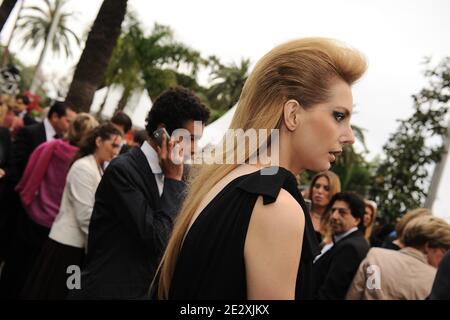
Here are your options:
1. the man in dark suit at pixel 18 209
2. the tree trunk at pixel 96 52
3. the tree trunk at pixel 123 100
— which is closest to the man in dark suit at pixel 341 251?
the man in dark suit at pixel 18 209

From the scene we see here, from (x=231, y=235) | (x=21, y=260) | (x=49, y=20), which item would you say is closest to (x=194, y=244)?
(x=231, y=235)

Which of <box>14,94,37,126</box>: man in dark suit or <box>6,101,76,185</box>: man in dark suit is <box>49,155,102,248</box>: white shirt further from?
<box>14,94,37,126</box>: man in dark suit

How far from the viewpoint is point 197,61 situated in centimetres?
3862

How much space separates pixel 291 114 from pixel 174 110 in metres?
1.61

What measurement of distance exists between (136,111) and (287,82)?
61.6 feet

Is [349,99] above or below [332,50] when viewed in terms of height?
below

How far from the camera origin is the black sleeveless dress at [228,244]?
4.64 ft

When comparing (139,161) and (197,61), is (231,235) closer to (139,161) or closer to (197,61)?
(139,161)

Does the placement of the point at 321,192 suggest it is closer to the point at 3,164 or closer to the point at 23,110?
the point at 3,164

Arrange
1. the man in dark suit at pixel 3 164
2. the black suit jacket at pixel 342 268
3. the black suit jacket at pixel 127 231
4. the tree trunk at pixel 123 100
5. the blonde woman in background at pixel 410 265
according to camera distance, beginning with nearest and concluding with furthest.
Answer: the black suit jacket at pixel 127 231 → the blonde woman in background at pixel 410 265 → the black suit jacket at pixel 342 268 → the man in dark suit at pixel 3 164 → the tree trunk at pixel 123 100

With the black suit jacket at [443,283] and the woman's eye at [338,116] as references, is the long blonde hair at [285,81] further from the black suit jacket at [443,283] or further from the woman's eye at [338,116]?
the black suit jacket at [443,283]

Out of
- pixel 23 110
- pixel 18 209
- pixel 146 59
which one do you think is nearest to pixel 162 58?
pixel 146 59
